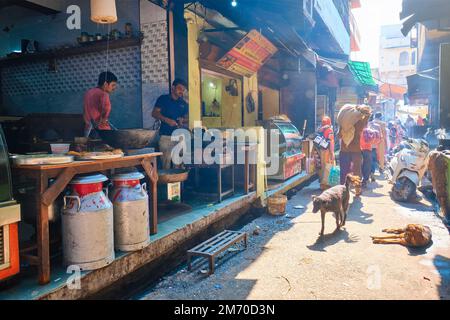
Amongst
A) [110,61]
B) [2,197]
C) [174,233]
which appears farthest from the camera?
[110,61]

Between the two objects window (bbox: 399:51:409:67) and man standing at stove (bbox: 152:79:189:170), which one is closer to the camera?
man standing at stove (bbox: 152:79:189:170)

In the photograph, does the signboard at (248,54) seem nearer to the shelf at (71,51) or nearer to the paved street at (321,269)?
the shelf at (71,51)

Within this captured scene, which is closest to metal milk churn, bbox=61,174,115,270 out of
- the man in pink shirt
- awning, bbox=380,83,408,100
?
the man in pink shirt

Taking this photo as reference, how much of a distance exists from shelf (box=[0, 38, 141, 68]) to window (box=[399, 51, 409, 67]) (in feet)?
179

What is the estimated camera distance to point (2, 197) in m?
2.73

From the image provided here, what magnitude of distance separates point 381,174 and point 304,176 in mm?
3265

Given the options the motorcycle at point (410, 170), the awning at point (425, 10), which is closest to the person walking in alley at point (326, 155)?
the motorcycle at point (410, 170)

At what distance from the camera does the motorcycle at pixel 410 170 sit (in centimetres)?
725

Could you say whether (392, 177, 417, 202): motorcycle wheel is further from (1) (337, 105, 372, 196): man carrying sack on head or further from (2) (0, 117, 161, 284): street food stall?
(2) (0, 117, 161, 284): street food stall

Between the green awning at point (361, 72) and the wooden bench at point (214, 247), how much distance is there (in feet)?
38.7

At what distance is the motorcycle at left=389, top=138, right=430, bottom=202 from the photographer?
7.25 m
